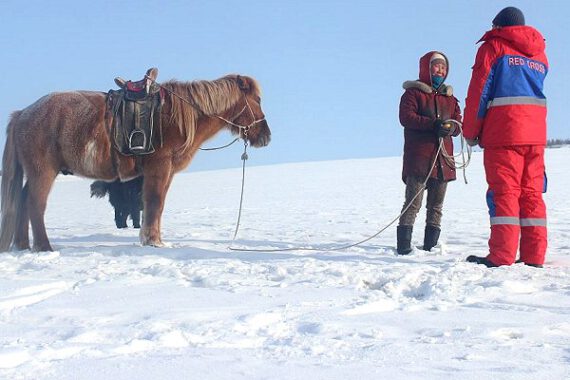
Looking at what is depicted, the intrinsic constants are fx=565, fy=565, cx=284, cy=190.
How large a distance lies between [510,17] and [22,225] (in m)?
5.19

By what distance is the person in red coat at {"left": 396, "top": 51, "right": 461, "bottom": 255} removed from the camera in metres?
5.56

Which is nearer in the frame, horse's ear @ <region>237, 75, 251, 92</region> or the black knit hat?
the black knit hat

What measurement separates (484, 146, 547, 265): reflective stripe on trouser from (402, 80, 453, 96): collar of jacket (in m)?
1.19

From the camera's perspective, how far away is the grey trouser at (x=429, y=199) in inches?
223

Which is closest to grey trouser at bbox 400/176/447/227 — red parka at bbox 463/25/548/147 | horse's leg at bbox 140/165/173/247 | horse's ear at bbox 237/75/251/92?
red parka at bbox 463/25/548/147

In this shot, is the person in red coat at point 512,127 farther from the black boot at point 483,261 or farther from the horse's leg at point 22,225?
the horse's leg at point 22,225

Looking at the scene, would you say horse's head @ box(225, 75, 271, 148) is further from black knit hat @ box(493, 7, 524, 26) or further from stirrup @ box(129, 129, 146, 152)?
black knit hat @ box(493, 7, 524, 26)

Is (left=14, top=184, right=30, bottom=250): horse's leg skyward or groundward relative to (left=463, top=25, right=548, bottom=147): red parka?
groundward

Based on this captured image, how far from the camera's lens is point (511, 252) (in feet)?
14.4

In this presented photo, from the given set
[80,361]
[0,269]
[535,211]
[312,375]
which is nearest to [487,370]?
[312,375]

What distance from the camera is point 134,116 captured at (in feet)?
19.9

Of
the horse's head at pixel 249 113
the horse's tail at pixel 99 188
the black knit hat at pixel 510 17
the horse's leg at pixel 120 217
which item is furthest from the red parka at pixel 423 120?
the horse's tail at pixel 99 188

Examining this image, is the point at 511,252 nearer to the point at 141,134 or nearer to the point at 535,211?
the point at 535,211

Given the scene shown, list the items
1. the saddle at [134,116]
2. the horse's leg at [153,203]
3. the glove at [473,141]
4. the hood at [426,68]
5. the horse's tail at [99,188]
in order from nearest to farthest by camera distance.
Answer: the glove at [473,141] → the hood at [426,68] → the saddle at [134,116] → the horse's leg at [153,203] → the horse's tail at [99,188]
